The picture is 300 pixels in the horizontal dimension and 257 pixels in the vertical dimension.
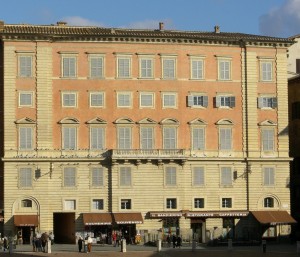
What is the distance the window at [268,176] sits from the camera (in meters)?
91.0

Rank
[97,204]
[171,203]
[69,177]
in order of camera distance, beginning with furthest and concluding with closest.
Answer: [171,203] < [97,204] < [69,177]

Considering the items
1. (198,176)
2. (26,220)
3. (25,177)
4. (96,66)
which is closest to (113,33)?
(96,66)

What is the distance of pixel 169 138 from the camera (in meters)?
89.2

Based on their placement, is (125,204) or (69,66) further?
(69,66)

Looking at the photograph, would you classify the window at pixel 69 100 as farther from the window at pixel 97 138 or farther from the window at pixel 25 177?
the window at pixel 25 177

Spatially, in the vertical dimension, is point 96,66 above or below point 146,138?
above

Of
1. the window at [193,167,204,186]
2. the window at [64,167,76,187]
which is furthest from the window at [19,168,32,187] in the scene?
the window at [193,167,204,186]

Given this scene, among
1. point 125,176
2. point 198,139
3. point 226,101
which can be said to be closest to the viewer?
point 125,176

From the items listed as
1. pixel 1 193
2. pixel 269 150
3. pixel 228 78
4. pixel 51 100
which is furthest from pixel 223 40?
pixel 1 193

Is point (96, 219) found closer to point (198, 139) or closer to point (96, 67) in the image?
point (198, 139)

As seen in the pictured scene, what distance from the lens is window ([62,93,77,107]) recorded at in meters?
87.9

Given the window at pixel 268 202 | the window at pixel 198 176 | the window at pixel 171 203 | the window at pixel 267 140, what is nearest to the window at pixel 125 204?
the window at pixel 171 203

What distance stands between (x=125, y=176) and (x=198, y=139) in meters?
7.56

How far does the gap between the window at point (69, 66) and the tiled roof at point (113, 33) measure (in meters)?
2.12
